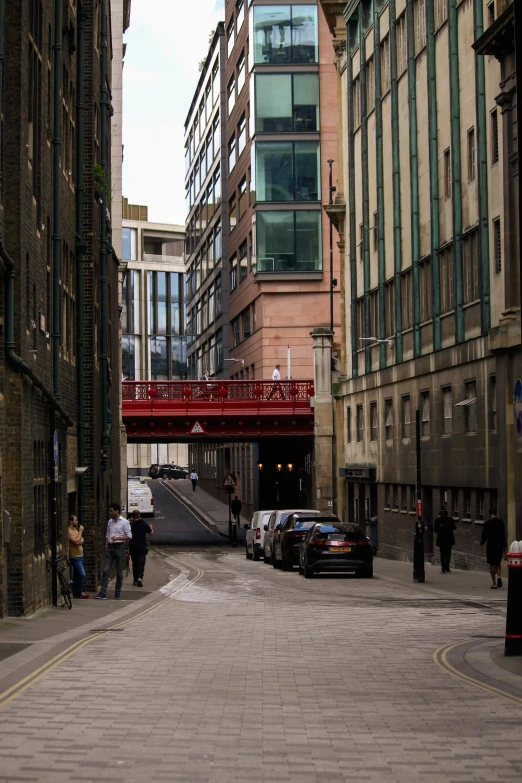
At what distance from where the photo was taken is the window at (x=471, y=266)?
35938 millimetres

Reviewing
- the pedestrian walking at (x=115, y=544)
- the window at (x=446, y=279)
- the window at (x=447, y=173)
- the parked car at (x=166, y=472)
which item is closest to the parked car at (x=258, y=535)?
the window at (x=446, y=279)

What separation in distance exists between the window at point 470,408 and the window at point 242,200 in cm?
4378

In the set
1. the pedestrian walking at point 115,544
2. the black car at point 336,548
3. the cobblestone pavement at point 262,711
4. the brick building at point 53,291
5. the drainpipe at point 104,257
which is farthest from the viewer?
the drainpipe at point 104,257

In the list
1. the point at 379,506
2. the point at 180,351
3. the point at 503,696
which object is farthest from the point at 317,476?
the point at 180,351

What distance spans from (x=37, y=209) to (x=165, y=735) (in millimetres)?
14591

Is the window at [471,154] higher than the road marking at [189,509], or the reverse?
the window at [471,154]

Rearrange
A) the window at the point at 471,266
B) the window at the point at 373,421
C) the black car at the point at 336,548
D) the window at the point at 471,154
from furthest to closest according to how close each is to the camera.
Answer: the window at the point at 373,421, the window at the point at 471,154, the window at the point at 471,266, the black car at the point at 336,548

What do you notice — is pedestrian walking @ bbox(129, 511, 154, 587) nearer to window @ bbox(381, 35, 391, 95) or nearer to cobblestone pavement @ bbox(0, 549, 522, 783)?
cobblestone pavement @ bbox(0, 549, 522, 783)

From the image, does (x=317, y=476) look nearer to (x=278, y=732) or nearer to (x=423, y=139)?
(x=423, y=139)

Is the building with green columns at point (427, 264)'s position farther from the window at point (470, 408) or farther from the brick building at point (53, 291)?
the brick building at point (53, 291)

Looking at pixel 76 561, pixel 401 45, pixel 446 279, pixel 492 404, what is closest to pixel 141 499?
pixel 401 45

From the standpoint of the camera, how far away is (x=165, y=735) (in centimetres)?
921

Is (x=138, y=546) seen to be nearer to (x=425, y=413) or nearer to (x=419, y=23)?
(x=425, y=413)

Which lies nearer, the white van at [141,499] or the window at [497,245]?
the window at [497,245]
